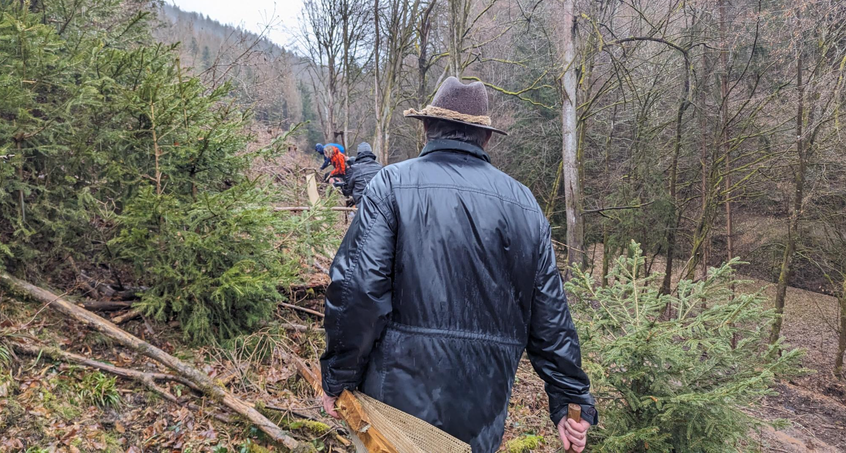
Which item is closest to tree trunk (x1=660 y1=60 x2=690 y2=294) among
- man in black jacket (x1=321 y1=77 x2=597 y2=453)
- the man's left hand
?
the man's left hand

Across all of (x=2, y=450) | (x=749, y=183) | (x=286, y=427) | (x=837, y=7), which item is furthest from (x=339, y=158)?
(x=749, y=183)

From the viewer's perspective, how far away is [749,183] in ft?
36.3

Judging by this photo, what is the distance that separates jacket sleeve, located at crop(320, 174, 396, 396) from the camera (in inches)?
62.7

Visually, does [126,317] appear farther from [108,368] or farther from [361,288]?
[361,288]

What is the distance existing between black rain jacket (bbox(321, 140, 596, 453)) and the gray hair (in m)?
0.04

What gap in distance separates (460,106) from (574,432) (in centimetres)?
145

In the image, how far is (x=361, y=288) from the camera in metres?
1.58

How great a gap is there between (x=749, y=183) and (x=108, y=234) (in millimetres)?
13312

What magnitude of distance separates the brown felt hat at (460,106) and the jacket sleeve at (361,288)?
39cm

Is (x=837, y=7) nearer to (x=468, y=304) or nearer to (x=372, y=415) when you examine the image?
(x=468, y=304)

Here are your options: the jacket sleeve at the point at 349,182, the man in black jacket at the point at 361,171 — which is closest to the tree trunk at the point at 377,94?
the jacket sleeve at the point at 349,182

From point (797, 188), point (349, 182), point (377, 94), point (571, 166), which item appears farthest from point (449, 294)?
point (377, 94)

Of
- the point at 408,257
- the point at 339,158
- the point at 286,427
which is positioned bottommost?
the point at 286,427

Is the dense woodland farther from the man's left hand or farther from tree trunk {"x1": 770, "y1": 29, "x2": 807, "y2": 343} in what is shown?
tree trunk {"x1": 770, "y1": 29, "x2": 807, "y2": 343}
